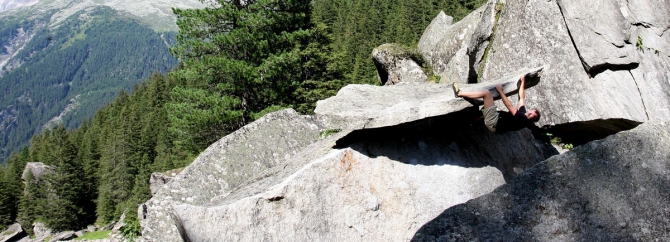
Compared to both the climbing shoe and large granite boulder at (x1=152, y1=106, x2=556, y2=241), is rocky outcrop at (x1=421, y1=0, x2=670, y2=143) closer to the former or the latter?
large granite boulder at (x1=152, y1=106, x2=556, y2=241)

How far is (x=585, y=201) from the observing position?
15.1 ft

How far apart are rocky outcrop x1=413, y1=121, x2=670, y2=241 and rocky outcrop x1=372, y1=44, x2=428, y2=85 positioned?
14.3m

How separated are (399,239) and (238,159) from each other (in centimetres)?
394

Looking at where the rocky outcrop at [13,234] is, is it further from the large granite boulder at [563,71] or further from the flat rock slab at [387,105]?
the large granite boulder at [563,71]

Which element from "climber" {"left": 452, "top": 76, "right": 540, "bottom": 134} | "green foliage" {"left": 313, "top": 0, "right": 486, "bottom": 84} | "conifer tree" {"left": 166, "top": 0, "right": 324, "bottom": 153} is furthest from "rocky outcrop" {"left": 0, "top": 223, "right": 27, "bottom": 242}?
"climber" {"left": 452, "top": 76, "right": 540, "bottom": 134}

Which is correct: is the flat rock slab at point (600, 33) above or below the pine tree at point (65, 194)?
above

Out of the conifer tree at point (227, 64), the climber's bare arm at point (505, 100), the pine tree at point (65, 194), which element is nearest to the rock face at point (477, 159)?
the climber's bare arm at point (505, 100)

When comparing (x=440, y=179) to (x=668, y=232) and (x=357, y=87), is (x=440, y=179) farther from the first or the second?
(x=668, y=232)

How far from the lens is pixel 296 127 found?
10258 millimetres

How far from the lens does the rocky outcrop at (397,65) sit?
19.5 m

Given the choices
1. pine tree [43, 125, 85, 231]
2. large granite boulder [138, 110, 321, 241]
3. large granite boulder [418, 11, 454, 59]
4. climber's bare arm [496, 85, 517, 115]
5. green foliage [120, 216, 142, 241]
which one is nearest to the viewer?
climber's bare arm [496, 85, 517, 115]

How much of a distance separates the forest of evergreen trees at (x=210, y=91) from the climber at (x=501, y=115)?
9682 millimetres

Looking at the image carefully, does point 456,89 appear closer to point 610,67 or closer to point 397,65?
point 610,67

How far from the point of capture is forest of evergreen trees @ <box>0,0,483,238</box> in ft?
68.6
